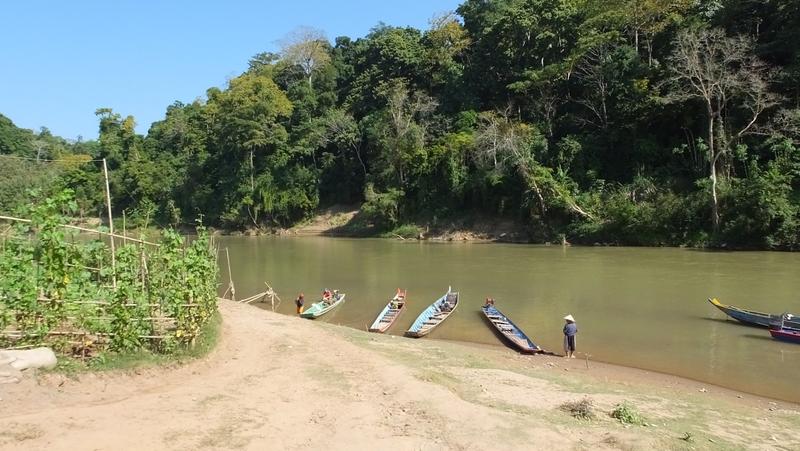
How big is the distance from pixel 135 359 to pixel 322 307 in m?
9.99

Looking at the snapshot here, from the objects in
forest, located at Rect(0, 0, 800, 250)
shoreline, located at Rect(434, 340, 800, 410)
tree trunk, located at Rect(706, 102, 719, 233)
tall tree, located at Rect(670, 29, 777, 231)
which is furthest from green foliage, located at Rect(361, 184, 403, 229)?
shoreline, located at Rect(434, 340, 800, 410)

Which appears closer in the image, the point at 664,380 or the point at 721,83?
the point at 664,380

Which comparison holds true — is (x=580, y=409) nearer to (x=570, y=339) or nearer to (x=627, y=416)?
(x=627, y=416)

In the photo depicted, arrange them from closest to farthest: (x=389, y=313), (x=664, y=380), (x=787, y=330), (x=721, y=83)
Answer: (x=664, y=380), (x=787, y=330), (x=389, y=313), (x=721, y=83)

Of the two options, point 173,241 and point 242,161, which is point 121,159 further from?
point 173,241

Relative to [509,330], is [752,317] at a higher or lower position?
higher

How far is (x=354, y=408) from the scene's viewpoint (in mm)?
6922

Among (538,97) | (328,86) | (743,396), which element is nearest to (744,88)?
(538,97)

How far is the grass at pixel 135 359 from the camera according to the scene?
6.95m

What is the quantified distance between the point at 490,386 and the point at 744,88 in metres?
27.2

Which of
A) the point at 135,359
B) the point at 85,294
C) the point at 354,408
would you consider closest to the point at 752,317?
the point at 354,408

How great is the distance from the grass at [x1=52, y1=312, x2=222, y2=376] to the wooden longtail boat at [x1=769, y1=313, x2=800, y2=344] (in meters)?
12.2

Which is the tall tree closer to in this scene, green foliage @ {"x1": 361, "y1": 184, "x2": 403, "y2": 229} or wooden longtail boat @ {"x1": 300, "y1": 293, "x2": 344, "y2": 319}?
green foliage @ {"x1": 361, "y1": 184, "x2": 403, "y2": 229}

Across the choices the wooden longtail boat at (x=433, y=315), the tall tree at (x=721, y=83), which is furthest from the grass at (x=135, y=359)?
the tall tree at (x=721, y=83)
